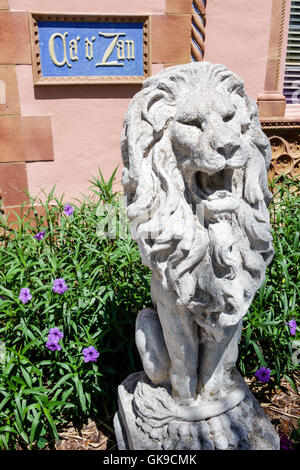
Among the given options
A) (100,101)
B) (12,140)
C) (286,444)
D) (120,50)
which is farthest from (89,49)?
(286,444)

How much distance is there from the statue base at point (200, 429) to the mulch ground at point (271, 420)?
547 millimetres

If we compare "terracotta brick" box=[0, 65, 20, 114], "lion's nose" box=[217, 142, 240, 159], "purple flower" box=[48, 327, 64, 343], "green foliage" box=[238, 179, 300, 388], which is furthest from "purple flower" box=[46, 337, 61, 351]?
"terracotta brick" box=[0, 65, 20, 114]

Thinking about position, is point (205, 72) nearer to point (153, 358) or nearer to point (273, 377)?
point (153, 358)

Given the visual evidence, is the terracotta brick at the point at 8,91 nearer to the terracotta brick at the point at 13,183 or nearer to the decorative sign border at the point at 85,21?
the decorative sign border at the point at 85,21

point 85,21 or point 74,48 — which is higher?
point 85,21

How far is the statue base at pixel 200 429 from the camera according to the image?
5.52 feet

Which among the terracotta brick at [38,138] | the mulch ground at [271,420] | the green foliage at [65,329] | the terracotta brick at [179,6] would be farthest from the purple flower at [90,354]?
the terracotta brick at [179,6]

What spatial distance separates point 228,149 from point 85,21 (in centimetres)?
281

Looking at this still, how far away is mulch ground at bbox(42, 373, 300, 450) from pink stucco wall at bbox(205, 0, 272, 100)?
298cm

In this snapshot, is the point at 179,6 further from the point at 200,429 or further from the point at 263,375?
the point at 200,429

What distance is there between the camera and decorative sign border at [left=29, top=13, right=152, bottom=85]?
3.46 metres

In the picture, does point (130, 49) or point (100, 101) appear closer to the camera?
point (130, 49)

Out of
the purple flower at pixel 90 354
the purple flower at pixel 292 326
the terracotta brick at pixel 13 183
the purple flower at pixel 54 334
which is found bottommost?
the purple flower at pixel 90 354

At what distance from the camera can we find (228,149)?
4.42ft
